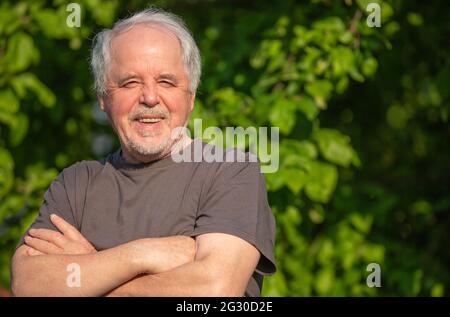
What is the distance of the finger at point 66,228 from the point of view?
267 cm

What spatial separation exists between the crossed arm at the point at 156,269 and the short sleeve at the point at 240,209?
4 centimetres

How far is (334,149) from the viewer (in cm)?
411

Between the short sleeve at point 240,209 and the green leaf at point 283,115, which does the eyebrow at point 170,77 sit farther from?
the green leaf at point 283,115

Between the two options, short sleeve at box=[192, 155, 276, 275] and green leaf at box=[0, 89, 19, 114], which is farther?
green leaf at box=[0, 89, 19, 114]

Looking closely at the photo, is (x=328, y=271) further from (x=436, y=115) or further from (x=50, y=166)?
(x=50, y=166)

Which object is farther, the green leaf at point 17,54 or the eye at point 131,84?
the green leaf at point 17,54

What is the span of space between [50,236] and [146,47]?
2.41 feet

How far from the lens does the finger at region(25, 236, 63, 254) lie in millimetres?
2624

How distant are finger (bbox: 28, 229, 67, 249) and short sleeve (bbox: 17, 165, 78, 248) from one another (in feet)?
0.14

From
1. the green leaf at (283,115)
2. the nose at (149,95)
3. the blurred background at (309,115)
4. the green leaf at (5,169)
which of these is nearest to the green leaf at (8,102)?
the blurred background at (309,115)

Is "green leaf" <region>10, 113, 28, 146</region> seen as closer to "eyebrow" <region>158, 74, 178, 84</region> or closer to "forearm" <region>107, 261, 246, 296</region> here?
"eyebrow" <region>158, 74, 178, 84</region>

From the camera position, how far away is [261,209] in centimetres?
264

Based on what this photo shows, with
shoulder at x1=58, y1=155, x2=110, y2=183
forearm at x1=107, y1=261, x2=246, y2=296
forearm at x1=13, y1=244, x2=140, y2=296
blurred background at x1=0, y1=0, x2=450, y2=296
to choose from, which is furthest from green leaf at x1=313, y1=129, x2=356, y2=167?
forearm at x1=13, y1=244, x2=140, y2=296

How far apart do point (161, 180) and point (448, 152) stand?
113 inches
